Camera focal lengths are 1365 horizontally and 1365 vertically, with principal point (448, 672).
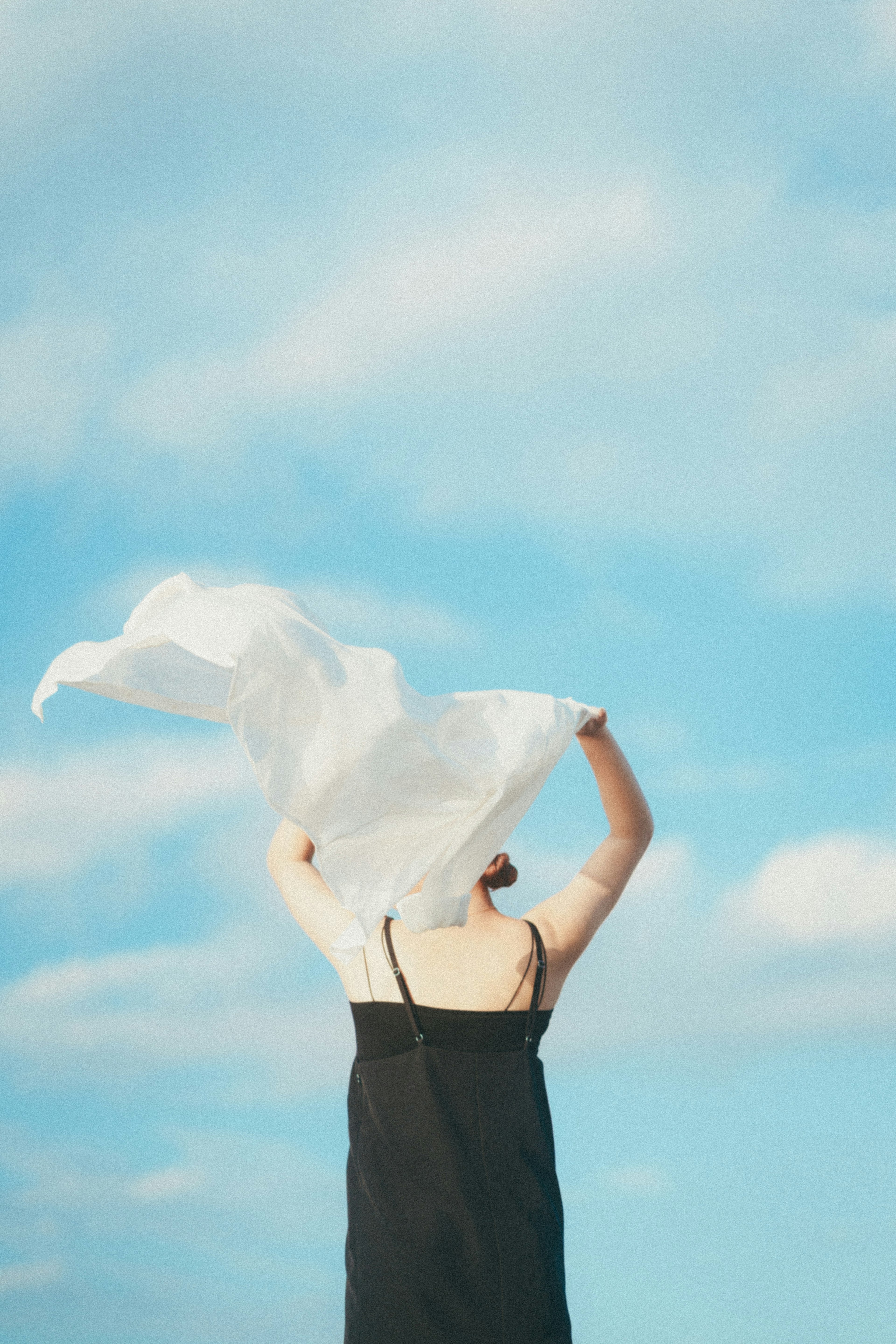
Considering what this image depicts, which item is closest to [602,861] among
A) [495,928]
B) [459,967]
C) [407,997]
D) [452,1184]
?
[495,928]

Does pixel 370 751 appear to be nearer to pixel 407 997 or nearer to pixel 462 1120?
pixel 407 997

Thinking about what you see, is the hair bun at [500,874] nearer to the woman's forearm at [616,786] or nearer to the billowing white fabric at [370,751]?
the woman's forearm at [616,786]

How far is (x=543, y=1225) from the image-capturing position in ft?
10.2

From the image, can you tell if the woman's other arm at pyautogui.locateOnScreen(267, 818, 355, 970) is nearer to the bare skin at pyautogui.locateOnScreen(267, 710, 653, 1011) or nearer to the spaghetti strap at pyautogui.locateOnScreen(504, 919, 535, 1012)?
the bare skin at pyautogui.locateOnScreen(267, 710, 653, 1011)

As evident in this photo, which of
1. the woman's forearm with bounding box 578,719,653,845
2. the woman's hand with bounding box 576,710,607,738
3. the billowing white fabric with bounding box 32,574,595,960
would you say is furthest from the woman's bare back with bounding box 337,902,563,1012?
the woman's hand with bounding box 576,710,607,738

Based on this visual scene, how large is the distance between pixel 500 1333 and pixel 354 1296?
0.35 metres

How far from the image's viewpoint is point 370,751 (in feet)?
9.01

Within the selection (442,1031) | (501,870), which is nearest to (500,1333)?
(442,1031)

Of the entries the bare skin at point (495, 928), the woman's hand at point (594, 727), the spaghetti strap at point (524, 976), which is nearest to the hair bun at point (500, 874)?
the bare skin at point (495, 928)

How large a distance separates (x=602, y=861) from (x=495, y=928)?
328 mm

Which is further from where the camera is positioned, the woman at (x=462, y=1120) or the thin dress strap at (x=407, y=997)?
the thin dress strap at (x=407, y=997)

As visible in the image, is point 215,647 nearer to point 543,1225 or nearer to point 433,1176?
point 433,1176

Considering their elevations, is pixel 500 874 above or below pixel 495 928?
above

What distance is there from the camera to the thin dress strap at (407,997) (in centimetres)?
315
